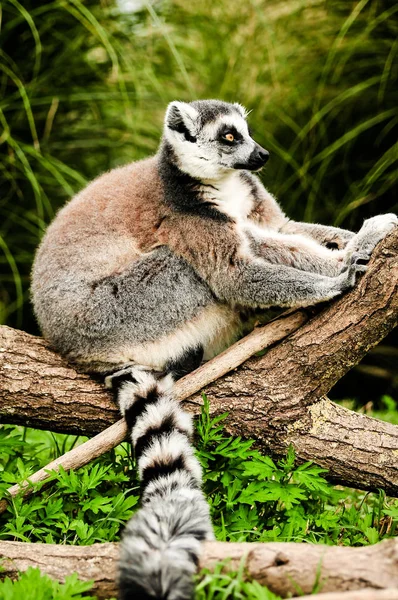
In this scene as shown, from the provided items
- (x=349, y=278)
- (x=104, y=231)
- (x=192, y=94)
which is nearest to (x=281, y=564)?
(x=349, y=278)

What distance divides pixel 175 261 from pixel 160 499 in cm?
166

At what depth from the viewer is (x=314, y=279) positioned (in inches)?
151

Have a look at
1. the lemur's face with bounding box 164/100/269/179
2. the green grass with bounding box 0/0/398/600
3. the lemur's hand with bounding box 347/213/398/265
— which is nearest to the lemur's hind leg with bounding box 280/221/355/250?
the lemur's hand with bounding box 347/213/398/265

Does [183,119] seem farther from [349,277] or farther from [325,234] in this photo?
[349,277]

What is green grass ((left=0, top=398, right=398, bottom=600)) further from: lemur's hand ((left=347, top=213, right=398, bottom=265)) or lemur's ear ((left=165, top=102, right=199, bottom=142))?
lemur's ear ((left=165, top=102, right=199, bottom=142))

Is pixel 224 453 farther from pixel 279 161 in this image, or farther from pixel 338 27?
pixel 338 27

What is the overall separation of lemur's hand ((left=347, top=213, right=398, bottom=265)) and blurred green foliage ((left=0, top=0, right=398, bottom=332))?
205cm

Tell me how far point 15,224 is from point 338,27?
374 cm

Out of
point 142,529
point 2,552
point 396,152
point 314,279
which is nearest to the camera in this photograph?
point 142,529

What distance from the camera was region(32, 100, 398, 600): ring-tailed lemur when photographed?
394 cm

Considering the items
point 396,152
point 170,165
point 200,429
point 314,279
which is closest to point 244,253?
point 314,279

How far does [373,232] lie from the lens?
12.9ft

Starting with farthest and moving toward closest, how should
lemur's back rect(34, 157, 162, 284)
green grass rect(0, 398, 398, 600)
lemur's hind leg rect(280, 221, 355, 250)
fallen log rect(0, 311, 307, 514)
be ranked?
1. lemur's hind leg rect(280, 221, 355, 250)
2. lemur's back rect(34, 157, 162, 284)
3. fallen log rect(0, 311, 307, 514)
4. green grass rect(0, 398, 398, 600)

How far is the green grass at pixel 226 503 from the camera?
10.8 ft
